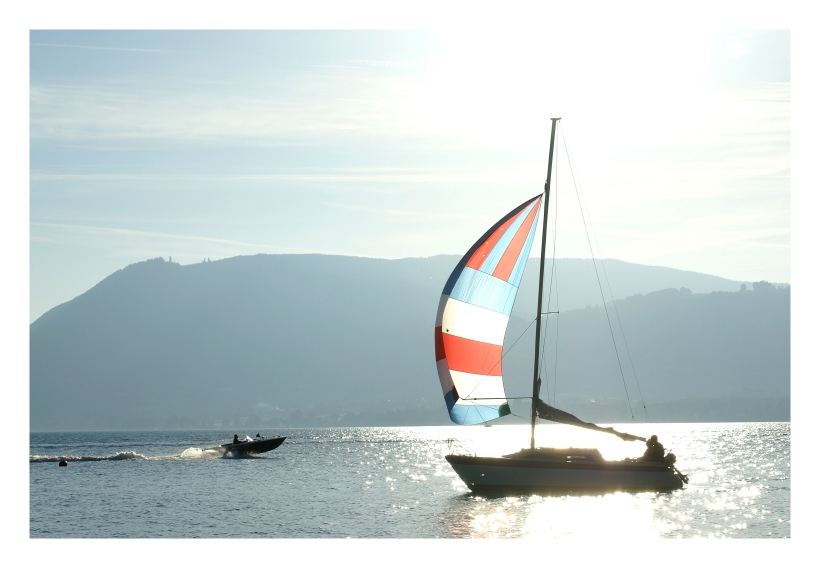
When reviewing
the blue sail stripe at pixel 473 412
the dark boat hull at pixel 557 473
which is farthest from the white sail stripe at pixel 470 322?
the dark boat hull at pixel 557 473

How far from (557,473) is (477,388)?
4553 mm

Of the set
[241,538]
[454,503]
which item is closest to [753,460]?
[454,503]

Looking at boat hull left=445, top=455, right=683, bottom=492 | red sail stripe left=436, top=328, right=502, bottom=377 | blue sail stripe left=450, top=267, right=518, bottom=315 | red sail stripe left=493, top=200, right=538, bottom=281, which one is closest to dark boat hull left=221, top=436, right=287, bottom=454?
boat hull left=445, top=455, right=683, bottom=492

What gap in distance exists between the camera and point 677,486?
39.8m

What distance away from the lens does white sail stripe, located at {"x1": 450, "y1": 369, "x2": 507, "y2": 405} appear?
3891cm

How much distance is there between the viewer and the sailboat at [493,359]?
125 feet

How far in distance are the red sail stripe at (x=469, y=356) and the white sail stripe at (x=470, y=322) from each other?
202mm

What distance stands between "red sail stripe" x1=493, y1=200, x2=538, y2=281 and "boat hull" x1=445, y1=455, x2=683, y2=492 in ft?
24.0

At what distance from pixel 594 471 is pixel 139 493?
2432 centimetres

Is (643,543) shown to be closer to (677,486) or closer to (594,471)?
(594,471)

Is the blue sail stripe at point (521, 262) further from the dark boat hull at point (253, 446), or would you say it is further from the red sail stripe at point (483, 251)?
the dark boat hull at point (253, 446)

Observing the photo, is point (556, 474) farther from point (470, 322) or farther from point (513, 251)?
point (513, 251)

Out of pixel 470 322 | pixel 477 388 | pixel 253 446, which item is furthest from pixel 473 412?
pixel 253 446

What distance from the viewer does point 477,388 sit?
3909cm
